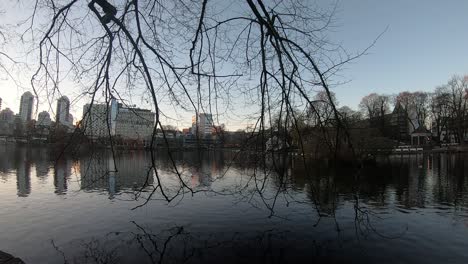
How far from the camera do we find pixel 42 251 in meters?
10.5

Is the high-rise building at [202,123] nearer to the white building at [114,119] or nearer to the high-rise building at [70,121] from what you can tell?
the white building at [114,119]

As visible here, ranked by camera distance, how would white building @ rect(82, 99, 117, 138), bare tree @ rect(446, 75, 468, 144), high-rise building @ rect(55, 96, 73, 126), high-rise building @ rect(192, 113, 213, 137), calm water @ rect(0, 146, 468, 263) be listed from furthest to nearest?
bare tree @ rect(446, 75, 468, 144) → calm water @ rect(0, 146, 468, 263) → high-rise building @ rect(55, 96, 73, 126) → white building @ rect(82, 99, 117, 138) → high-rise building @ rect(192, 113, 213, 137)

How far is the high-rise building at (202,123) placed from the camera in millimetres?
3723

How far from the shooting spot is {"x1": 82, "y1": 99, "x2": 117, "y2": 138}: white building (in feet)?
13.5

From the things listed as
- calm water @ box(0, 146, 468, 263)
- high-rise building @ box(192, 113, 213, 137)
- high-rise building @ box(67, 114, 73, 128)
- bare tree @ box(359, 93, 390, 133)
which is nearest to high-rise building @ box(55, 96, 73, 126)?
high-rise building @ box(67, 114, 73, 128)

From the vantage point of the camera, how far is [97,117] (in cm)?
433

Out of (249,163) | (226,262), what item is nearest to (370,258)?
(226,262)

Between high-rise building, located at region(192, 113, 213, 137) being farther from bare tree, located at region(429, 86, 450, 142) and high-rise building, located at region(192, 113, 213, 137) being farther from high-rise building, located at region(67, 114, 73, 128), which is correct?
bare tree, located at region(429, 86, 450, 142)

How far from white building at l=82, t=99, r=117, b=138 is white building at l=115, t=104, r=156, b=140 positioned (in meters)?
0.11

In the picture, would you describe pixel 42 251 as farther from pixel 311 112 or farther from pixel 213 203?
pixel 311 112

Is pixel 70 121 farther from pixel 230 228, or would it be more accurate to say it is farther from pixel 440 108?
pixel 440 108

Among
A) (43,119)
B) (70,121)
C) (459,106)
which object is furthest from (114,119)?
(459,106)

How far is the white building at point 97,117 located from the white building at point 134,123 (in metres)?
0.11

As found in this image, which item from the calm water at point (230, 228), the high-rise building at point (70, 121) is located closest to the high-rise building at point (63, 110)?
the high-rise building at point (70, 121)
